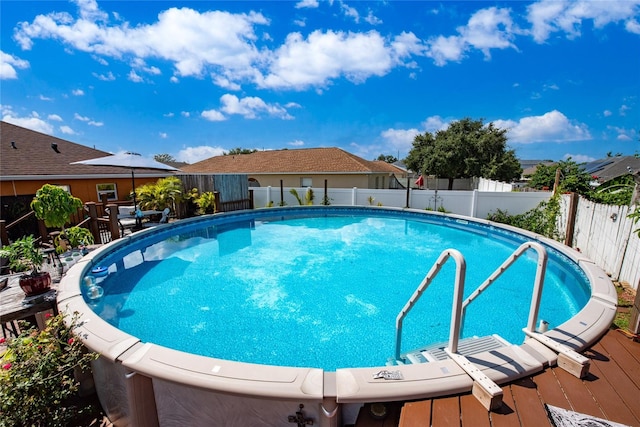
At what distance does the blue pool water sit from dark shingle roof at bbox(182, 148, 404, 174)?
418 inches

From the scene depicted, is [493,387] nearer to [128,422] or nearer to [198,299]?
[128,422]

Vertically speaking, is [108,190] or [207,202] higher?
[108,190]

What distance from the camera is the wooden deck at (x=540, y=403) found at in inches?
81.4

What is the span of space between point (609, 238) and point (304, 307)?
6.86 m

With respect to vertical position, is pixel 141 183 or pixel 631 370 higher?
pixel 141 183

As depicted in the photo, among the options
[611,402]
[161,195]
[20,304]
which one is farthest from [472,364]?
[161,195]

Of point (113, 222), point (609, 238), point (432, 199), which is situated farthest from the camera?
point (432, 199)

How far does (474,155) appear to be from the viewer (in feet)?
86.4

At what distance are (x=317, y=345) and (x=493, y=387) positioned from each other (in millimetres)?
3080

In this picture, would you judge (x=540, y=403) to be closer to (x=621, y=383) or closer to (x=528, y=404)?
(x=528, y=404)

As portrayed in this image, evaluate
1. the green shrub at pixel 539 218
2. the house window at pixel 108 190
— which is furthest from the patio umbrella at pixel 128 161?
the green shrub at pixel 539 218

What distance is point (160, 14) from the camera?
8812 mm

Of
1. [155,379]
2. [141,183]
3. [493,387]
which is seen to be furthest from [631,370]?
[141,183]

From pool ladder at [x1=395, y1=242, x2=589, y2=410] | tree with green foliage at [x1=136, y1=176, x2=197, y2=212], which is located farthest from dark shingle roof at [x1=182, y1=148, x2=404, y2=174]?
pool ladder at [x1=395, y1=242, x2=589, y2=410]
